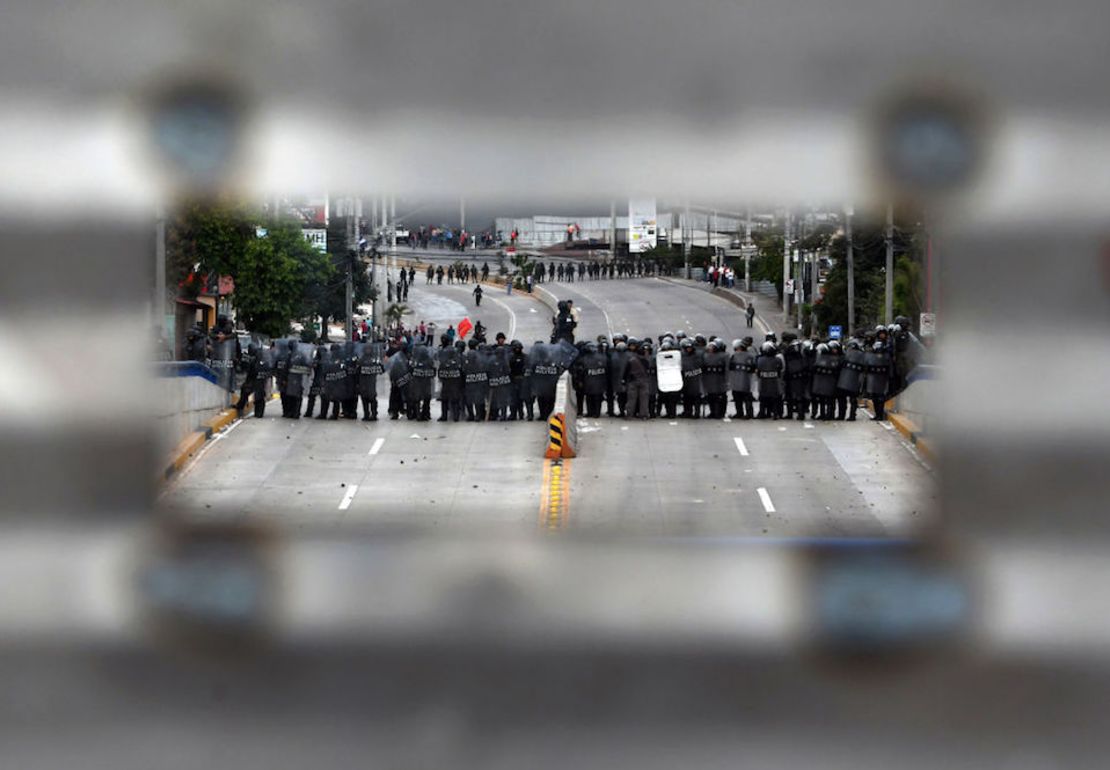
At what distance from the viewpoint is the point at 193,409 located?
14758mm

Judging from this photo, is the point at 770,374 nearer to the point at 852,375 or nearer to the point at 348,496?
the point at 852,375

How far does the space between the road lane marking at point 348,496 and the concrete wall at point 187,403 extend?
126 cm

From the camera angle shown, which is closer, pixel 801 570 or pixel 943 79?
pixel 943 79

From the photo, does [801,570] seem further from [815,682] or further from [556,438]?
[556,438]

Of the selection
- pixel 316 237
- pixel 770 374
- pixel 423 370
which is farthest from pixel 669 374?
pixel 316 237

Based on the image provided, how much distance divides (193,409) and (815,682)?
414 inches

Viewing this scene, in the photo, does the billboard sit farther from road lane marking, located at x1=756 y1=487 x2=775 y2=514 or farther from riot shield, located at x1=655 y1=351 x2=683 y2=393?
riot shield, located at x1=655 y1=351 x2=683 y2=393

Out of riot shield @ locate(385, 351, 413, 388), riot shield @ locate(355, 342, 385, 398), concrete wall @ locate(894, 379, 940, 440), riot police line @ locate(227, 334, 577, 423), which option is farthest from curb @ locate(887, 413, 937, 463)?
riot shield @ locate(355, 342, 385, 398)

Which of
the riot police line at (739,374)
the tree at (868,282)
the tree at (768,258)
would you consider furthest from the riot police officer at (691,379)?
the tree at (868,282)

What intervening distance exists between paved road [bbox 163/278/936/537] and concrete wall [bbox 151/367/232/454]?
0.31m

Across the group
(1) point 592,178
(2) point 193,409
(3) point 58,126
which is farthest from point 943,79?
(2) point 193,409

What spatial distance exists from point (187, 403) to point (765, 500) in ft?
17.4

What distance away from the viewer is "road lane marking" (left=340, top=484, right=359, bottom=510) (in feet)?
35.8

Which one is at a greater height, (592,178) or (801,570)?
(592,178)
